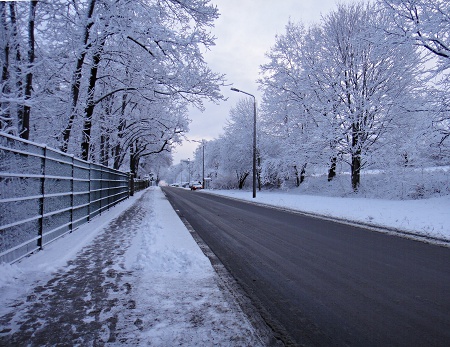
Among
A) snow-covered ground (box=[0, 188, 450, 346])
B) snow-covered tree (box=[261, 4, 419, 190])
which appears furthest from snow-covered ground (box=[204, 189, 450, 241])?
snow-covered tree (box=[261, 4, 419, 190])

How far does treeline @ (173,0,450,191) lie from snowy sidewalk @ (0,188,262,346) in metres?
13.0

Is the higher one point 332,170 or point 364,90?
point 364,90

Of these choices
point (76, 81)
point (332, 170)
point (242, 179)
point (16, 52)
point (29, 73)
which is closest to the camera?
point (29, 73)

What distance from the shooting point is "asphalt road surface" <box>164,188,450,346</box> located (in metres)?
2.79

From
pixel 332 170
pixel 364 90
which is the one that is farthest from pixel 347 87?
pixel 332 170

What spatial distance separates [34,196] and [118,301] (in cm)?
306

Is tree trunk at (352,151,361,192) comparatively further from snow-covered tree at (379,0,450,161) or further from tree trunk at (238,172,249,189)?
tree trunk at (238,172,249,189)

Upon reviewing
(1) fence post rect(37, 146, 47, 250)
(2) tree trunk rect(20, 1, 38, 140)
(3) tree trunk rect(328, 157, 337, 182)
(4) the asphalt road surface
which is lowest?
(4) the asphalt road surface

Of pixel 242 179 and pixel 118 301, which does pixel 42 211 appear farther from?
pixel 242 179

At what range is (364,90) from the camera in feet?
66.3

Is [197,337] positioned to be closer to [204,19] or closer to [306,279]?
[306,279]

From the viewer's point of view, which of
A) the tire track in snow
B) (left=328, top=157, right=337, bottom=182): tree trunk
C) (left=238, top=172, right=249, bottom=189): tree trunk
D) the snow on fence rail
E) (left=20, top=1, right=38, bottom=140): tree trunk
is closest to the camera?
the tire track in snow

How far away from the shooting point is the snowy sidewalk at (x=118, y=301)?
8.63ft

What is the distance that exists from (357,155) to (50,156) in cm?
1789
